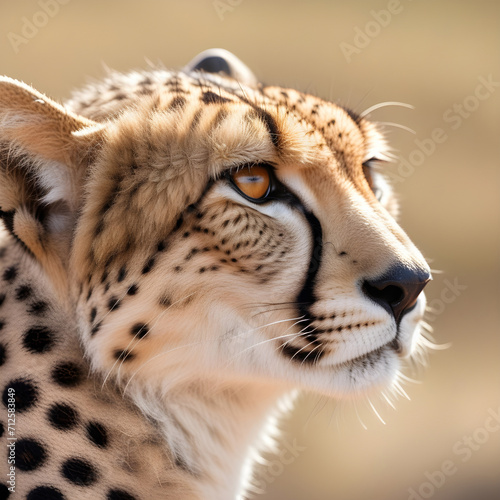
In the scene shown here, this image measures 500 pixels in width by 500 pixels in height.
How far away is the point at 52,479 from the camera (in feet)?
4.45

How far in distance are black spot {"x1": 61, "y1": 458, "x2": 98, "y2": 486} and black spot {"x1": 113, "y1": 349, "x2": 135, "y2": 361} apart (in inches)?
7.9

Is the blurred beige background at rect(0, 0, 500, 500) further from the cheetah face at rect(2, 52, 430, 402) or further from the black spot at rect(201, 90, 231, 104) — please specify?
the cheetah face at rect(2, 52, 430, 402)

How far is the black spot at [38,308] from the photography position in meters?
1.42

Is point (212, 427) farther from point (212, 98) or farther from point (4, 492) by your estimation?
point (212, 98)

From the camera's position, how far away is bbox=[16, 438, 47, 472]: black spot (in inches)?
53.1

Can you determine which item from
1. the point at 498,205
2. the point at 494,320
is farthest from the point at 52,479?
the point at 498,205

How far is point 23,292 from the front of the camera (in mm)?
1444

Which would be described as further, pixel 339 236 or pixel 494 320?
pixel 494 320

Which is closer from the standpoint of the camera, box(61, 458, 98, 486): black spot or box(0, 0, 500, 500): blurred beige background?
box(61, 458, 98, 486): black spot

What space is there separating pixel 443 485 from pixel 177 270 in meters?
2.79

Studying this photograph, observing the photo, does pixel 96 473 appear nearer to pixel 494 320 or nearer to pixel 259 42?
pixel 494 320

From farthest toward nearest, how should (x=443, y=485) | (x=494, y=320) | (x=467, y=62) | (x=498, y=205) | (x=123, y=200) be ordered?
(x=467, y=62) → (x=498, y=205) → (x=494, y=320) → (x=443, y=485) → (x=123, y=200)

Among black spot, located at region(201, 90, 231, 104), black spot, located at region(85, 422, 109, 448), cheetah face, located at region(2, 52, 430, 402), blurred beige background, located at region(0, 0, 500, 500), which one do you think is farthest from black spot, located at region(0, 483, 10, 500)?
blurred beige background, located at region(0, 0, 500, 500)

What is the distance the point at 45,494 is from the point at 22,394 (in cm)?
18
